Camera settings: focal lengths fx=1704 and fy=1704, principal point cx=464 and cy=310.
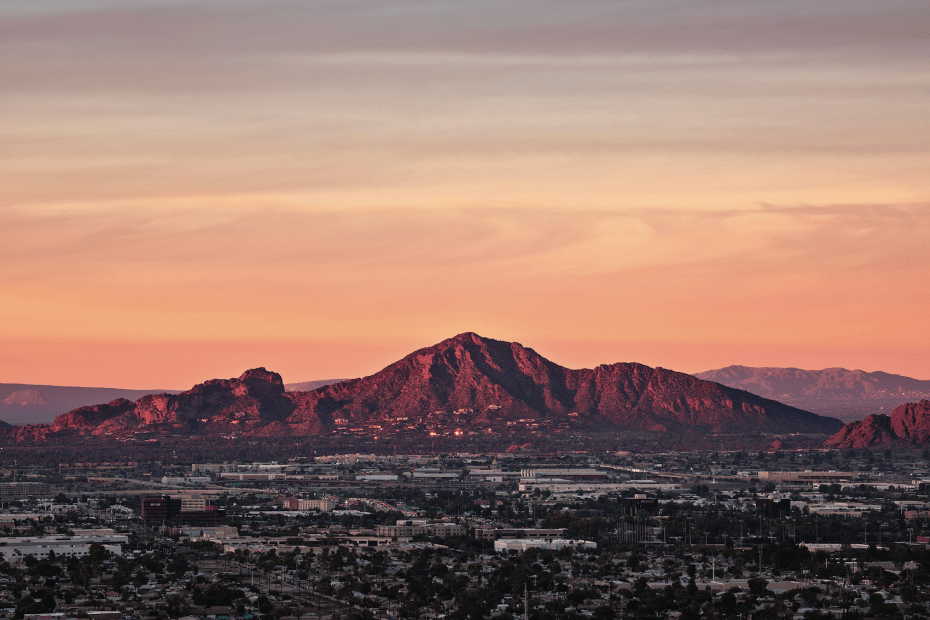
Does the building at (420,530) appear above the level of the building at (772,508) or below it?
below

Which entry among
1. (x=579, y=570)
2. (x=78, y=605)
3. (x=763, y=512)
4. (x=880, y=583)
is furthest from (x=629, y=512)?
(x=78, y=605)

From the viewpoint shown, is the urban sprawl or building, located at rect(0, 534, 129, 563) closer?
the urban sprawl

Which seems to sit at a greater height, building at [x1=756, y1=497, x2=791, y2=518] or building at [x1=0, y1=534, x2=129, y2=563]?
building at [x1=756, y1=497, x2=791, y2=518]

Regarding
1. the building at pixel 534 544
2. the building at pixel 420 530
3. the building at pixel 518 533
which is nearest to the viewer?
the building at pixel 534 544

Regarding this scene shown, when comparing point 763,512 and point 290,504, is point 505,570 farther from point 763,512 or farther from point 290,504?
point 290,504

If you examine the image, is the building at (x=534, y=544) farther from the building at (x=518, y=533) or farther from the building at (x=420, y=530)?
the building at (x=420, y=530)

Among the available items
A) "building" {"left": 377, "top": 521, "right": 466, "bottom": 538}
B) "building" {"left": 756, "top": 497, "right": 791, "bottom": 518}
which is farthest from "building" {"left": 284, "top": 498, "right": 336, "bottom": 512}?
"building" {"left": 756, "top": 497, "right": 791, "bottom": 518}

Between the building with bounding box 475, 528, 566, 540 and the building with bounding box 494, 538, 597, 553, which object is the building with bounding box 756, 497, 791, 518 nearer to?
the building with bounding box 475, 528, 566, 540

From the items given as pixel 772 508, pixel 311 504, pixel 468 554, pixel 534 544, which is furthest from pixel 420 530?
pixel 772 508

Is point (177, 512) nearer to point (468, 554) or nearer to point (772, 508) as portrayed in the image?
point (468, 554)

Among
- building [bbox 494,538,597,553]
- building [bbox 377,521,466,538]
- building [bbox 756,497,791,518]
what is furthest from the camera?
building [bbox 756,497,791,518]

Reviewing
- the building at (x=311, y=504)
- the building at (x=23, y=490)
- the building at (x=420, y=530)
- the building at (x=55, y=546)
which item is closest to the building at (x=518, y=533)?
the building at (x=420, y=530)
